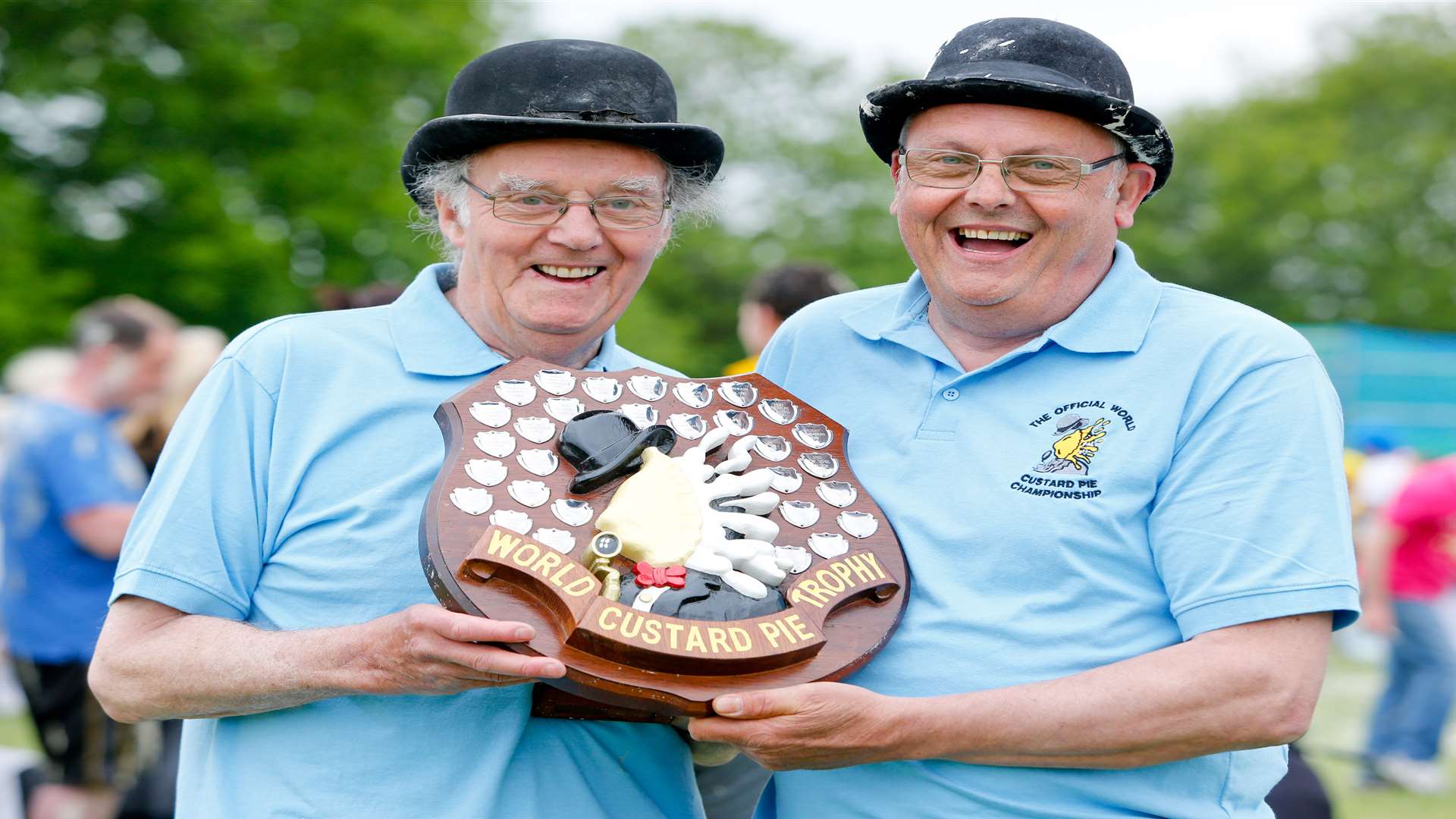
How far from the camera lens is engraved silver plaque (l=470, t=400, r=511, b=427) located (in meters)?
2.37

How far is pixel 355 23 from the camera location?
20.0m

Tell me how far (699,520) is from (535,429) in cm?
33

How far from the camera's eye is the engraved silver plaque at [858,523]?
247 cm

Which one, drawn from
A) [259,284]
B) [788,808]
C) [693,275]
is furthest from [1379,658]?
[693,275]

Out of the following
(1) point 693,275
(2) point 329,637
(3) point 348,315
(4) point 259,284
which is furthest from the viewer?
(1) point 693,275

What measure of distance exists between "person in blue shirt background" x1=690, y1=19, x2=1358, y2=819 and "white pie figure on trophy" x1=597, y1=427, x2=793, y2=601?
0.81 feet

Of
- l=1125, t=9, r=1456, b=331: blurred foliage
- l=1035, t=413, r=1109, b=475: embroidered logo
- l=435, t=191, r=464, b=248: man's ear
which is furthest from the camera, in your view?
l=1125, t=9, r=1456, b=331: blurred foliage

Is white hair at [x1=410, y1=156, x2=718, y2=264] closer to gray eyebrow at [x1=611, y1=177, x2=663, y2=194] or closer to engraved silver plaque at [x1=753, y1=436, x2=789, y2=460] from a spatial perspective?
gray eyebrow at [x1=611, y1=177, x2=663, y2=194]

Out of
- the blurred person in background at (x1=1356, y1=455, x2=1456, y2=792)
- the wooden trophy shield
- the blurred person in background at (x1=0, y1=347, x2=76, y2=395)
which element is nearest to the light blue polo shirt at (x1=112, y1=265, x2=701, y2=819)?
the wooden trophy shield

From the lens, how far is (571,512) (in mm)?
2303

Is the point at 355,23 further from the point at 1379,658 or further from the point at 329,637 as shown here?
the point at 329,637

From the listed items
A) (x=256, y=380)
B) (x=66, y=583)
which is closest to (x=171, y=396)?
(x=66, y=583)

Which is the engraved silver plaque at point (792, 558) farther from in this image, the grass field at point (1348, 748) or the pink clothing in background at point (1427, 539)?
the pink clothing in background at point (1427, 539)

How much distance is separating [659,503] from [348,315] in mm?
834
